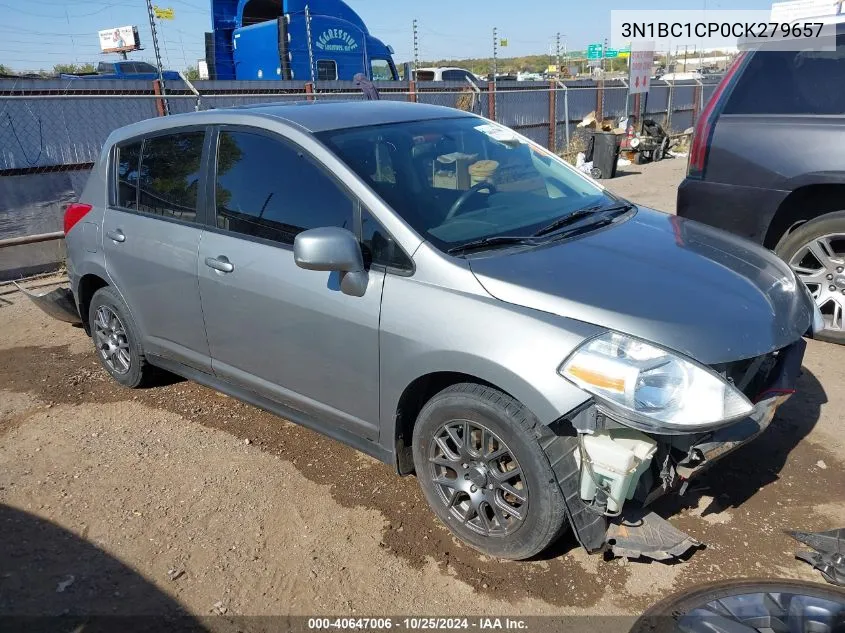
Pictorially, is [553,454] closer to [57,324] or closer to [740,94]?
[740,94]

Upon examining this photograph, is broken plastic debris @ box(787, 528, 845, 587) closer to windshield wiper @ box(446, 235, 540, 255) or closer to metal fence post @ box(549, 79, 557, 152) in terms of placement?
windshield wiper @ box(446, 235, 540, 255)

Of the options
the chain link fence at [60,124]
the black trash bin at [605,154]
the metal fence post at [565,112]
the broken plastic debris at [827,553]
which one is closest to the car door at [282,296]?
the broken plastic debris at [827,553]

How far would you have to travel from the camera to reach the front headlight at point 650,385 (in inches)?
91.5

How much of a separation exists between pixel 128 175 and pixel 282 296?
5.95ft

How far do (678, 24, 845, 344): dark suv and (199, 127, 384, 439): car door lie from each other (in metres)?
3.14

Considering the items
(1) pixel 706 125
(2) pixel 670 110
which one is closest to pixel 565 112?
(2) pixel 670 110

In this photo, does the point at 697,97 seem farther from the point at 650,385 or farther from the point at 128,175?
the point at 650,385

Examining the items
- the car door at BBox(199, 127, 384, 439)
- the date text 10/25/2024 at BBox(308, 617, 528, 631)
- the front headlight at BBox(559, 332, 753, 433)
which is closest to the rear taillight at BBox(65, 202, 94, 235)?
the car door at BBox(199, 127, 384, 439)

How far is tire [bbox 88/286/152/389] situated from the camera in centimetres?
444

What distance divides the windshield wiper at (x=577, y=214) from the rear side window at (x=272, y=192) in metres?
0.91

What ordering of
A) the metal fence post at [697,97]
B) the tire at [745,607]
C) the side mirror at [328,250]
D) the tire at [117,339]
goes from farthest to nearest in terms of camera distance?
1. the metal fence post at [697,97]
2. the tire at [117,339]
3. the side mirror at [328,250]
4. the tire at [745,607]

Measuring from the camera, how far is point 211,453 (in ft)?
12.6

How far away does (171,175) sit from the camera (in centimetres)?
397

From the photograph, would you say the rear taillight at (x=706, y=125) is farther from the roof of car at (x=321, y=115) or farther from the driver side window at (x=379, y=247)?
the driver side window at (x=379, y=247)
